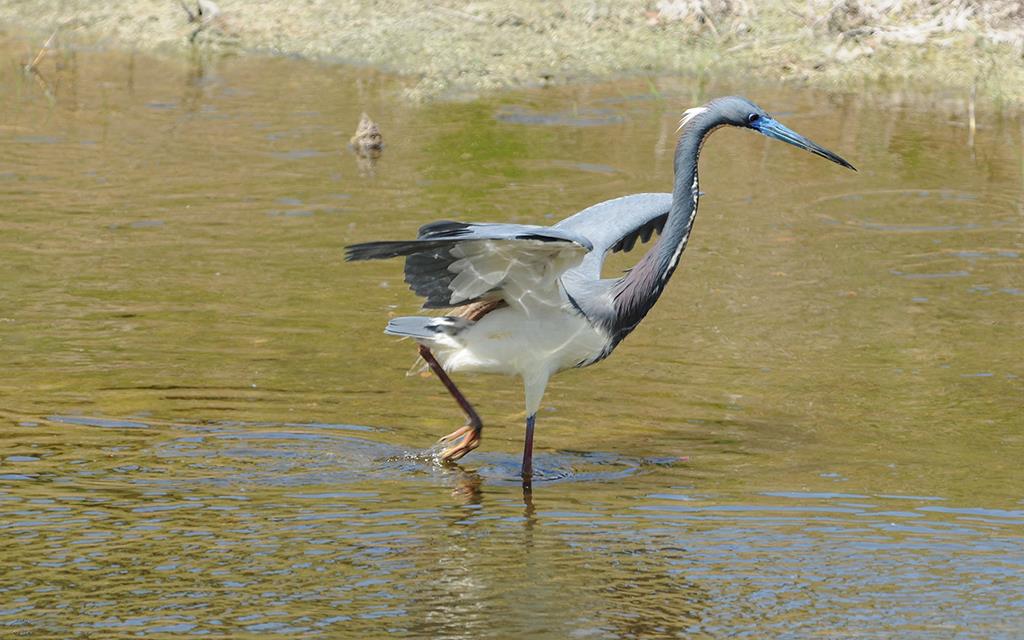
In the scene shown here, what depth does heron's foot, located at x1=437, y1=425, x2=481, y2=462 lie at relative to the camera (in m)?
6.92

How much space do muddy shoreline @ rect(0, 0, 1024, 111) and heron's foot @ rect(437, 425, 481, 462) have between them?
23.3ft

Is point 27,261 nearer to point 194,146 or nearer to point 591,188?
point 194,146

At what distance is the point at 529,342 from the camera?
22.7 feet

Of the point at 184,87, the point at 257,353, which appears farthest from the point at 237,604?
the point at 184,87

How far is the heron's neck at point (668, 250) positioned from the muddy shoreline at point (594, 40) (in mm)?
6963

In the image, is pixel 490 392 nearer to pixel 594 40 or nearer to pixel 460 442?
pixel 460 442

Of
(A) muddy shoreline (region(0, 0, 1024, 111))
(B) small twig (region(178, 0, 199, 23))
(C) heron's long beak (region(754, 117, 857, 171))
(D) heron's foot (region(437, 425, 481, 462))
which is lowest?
(D) heron's foot (region(437, 425, 481, 462))

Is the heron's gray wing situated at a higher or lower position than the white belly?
higher

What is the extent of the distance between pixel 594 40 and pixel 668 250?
851 cm

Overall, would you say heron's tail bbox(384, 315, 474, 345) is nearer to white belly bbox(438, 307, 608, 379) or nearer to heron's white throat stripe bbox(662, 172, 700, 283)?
white belly bbox(438, 307, 608, 379)

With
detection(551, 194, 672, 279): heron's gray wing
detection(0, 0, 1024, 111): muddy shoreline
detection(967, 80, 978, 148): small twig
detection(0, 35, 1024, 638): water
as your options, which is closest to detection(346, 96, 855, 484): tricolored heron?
detection(551, 194, 672, 279): heron's gray wing

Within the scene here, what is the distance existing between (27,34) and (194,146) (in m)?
4.80

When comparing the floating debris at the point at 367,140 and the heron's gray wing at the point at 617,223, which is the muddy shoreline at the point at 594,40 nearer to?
the floating debris at the point at 367,140

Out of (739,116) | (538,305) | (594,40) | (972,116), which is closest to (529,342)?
(538,305)
